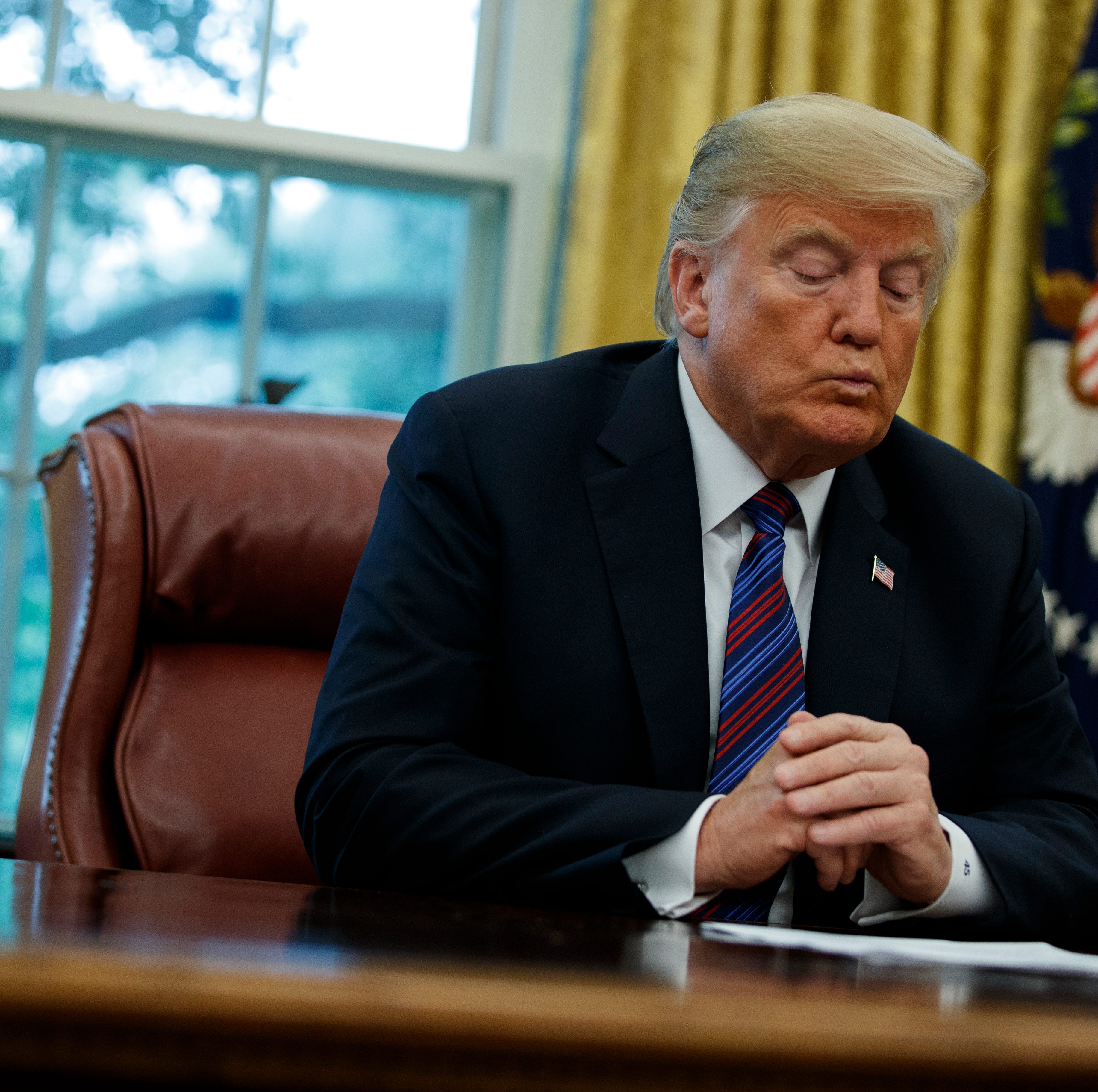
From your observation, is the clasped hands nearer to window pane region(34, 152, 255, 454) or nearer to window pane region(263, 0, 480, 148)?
window pane region(34, 152, 255, 454)

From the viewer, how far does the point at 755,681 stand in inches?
48.6

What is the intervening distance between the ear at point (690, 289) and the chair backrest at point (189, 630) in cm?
47

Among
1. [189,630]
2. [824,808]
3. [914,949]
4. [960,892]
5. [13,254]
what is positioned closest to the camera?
[914,949]

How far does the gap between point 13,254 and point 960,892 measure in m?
2.00

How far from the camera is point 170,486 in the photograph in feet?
5.07

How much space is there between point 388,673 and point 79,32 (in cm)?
177

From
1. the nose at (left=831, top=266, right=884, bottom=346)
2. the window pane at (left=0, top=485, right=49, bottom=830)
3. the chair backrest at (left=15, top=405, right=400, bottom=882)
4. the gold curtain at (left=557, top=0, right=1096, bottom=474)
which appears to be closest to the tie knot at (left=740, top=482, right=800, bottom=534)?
the nose at (left=831, top=266, right=884, bottom=346)

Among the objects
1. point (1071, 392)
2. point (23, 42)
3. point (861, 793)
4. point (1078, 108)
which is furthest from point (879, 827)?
point (23, 42)

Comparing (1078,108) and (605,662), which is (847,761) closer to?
(605,662)

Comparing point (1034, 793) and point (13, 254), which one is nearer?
point (1034, 793)

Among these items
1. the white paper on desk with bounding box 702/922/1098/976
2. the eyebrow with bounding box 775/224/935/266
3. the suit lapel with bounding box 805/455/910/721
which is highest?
the eyebrow with bounding box 775/224/935/266

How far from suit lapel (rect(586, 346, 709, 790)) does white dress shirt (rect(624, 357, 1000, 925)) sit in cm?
2

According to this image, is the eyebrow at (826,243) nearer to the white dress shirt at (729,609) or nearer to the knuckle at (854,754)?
the white dress shirt at (729,609)

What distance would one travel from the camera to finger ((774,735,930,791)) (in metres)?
1.00
